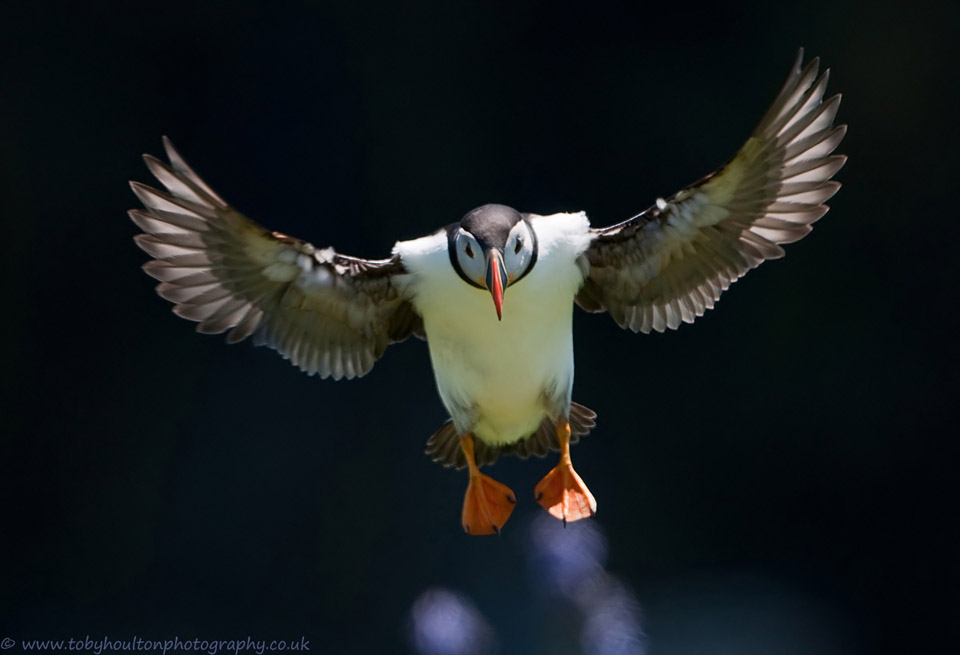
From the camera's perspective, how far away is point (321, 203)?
243 inches

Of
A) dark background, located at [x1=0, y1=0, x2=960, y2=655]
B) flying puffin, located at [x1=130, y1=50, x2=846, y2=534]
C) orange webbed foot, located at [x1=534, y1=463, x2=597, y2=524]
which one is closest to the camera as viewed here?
flying puffin, located at [x1=130, y1=50, x2=846, y2=534]

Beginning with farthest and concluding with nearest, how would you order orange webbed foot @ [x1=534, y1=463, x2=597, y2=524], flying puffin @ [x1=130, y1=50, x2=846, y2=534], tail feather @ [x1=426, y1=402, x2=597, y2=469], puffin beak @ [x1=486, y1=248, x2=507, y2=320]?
1. tail feather @ [x1=426, y1=402, x2=597, y2=469]
2. orange webbed foot @ [x1=534, y1=463, x2=597, y2=524]
3. flying puffin @ [x1=130, y1=50, x2=846, y2=534]
4. puffin beak @ [x1=486, y1=248, x2=507, y2=320]

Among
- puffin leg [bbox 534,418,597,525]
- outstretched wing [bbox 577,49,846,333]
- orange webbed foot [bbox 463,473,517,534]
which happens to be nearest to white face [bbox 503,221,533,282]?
outstretched wing [bbox 577,49,846,333]

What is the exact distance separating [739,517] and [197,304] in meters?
3.52

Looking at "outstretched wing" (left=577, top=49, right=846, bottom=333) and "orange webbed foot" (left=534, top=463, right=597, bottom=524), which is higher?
"outstretched wing" (left=577, top=49, right=846, bottom=333)

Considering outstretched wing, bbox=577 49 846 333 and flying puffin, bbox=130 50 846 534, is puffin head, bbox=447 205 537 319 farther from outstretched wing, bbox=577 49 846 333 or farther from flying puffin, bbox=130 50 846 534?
outstretched wing, bbox=577 49 846 333

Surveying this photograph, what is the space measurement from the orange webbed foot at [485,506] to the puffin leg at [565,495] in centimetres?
11

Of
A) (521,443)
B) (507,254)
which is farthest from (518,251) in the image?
(521,443)

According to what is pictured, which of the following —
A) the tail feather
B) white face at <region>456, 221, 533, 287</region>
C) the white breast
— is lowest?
the tail feather

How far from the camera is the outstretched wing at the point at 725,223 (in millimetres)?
3496

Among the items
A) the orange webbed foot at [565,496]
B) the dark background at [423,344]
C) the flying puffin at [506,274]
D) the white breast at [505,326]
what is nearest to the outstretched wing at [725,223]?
the flying puffin at [506,274]

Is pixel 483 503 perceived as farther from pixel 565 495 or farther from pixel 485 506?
pixel 565 495

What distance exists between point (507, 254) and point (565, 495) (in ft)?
2.68

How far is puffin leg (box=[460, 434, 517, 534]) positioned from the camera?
12.1 feet
